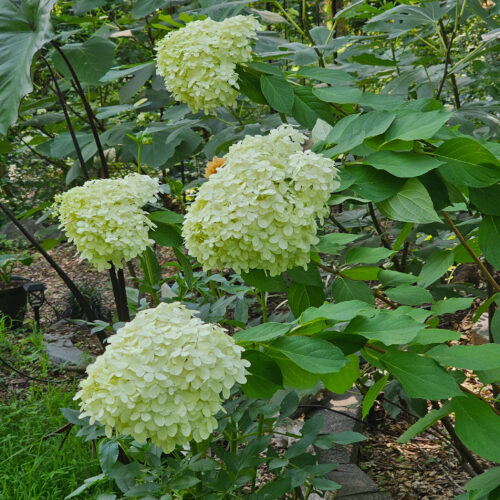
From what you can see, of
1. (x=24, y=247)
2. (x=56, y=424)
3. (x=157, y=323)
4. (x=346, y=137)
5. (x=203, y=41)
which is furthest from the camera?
(x=24, y=247)

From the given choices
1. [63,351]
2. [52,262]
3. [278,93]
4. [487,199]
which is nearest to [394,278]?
[487,199]

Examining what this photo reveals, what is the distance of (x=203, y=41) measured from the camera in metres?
1.12

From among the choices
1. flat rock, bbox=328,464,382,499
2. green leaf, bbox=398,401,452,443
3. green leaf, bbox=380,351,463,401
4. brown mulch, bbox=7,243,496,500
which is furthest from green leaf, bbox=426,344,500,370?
flat rock, bbox=328,464,382,499

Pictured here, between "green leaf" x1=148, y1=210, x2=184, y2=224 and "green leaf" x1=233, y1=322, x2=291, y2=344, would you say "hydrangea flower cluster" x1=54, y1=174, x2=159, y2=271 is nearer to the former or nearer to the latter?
"green leaf" x1=148, y1=210, x2=184, y2=224

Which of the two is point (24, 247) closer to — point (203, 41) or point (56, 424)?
point (56, 424)

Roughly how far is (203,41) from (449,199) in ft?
1.74

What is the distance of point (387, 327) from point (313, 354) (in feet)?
0.30

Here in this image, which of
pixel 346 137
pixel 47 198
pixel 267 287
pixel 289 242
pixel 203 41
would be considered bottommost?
pixel 47 198

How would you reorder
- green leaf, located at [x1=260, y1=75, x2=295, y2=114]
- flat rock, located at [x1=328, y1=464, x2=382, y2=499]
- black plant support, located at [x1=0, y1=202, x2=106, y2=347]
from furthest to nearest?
flat rock, located at [x1=328, y1=464, x2=382, y2=499] → black plant support, located at [x1=0, y1=202, x2=106, y2=347] → green leaf, located at [x1=260, y1=75, x2=295, y2=114]

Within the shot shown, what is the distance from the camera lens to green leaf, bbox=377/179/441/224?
2.55 feet

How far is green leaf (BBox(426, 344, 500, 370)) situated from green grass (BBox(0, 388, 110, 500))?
5.24 feet

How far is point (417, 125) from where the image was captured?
0.80m

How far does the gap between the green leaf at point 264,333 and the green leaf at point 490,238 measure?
367mm

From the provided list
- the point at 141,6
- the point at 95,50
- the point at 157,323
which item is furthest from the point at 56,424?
the point at 157,323
